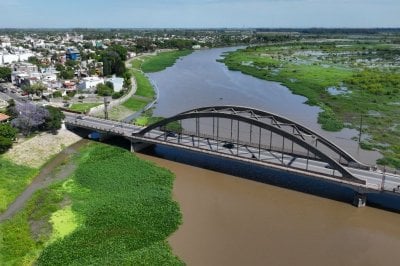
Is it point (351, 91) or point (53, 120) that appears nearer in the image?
point (53, 120)

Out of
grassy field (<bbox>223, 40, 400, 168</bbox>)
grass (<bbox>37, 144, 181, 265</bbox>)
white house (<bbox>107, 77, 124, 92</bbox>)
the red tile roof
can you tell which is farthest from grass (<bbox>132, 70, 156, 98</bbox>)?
grass (<bbox>37, 144, 181, 265</bbox>)

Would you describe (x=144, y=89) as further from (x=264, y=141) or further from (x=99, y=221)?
(x=99, y=221)

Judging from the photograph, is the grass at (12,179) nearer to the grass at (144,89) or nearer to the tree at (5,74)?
the grass at (144,89)

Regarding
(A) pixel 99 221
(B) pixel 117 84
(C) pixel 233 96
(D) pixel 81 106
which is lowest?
(A) pixel 99 221

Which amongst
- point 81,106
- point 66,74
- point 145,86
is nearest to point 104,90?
point 81,106

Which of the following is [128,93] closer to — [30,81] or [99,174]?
[30,81]

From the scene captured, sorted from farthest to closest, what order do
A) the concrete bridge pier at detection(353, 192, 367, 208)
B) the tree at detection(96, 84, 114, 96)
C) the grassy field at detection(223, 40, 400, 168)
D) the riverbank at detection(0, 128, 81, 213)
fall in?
the tree at detection(96, 84, 114, 96) < the grassy field at detection(223, 40, 400, 168) < the riverbank at detection(0, 128, 81, 213) < the concrete bridge pier at detection(353, 192, 367, 208)

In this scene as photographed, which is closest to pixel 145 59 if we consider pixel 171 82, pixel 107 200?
pixel 171 82

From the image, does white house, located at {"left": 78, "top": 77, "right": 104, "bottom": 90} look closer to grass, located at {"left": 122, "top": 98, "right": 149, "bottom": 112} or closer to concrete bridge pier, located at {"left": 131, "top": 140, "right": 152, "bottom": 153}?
grass, located at {"left": 122, "top": 98, "right": 149, "bottom": 112}

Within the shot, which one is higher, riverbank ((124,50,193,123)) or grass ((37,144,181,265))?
riverbank ((124,50,193,123))
